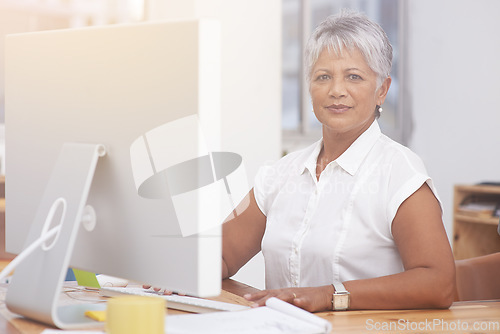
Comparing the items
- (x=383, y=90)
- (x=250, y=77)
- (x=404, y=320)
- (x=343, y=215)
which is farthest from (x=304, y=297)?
(x=250, y=77)

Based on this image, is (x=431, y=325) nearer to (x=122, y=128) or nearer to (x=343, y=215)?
(x=343, y=215)

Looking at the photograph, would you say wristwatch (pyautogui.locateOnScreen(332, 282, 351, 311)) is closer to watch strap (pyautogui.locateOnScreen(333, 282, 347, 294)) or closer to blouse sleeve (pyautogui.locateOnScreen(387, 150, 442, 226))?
watch strap (pyautogui.locateOnScreen(333, 282, 347, 294))

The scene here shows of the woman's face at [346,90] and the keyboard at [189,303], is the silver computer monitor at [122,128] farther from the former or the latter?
the woman's face at [346,90]

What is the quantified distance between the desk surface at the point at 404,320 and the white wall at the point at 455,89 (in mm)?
3300

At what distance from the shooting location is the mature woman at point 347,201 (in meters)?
1.48

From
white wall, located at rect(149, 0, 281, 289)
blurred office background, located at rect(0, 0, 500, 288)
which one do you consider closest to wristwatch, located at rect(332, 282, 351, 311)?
white wall, located at rect(149, 0, 281, 289)

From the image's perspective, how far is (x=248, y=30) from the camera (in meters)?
3.37

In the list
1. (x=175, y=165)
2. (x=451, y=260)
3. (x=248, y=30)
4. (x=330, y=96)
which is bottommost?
(x=451, y=260)

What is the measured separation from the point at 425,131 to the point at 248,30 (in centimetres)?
181

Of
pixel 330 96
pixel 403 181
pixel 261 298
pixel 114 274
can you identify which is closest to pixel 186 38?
pixel 114 274

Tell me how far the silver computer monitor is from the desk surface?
0.29 ft

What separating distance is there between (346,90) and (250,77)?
1.65 metres

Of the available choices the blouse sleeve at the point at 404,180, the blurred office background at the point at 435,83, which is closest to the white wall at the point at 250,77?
the blurred office background at the point at 435,83

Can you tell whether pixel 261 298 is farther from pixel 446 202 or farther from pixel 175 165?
pixel 446 202
